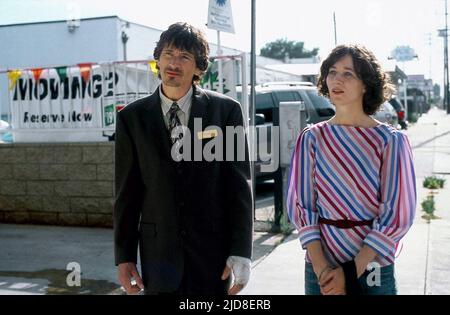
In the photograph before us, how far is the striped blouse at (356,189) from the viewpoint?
246cm

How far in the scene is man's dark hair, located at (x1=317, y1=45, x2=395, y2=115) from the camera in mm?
2625

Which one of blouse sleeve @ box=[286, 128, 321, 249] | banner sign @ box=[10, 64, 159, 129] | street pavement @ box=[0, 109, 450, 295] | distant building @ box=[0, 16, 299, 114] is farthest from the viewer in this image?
distant building @ box=[0, 16, 299, 114]

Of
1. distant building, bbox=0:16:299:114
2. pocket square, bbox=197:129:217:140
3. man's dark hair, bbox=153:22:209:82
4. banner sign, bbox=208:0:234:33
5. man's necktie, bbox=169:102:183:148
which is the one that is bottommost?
pocket square, bbox=197:129:217:140

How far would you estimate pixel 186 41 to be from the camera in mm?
2746

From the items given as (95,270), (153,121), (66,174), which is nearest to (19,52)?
(66,174)

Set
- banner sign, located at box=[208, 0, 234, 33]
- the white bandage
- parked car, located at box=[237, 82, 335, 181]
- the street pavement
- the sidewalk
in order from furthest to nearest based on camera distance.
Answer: parked car, located at box=[237, 82, 335, 181], banner sign, located at box=[208, 0, 234, 33], the street pavement, the sidewalk, the white bandage

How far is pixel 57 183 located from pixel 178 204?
548cm

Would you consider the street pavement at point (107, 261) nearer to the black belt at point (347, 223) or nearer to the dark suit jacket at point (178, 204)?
the dark suit jacket at point (178, 204)

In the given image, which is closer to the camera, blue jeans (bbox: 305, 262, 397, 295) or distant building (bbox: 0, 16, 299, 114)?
blue jeans (bbox: 305, 262, 397, 295)

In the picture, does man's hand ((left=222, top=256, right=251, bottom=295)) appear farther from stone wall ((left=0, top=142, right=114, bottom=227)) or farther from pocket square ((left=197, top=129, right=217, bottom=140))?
stone wall ((left=0, top=142, right=114, bottom=227))

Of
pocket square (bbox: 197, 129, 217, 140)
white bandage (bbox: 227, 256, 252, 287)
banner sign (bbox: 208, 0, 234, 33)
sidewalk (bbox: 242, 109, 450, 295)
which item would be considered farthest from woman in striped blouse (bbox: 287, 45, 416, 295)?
banner sign (bbox: 208, 0, 234, 33)

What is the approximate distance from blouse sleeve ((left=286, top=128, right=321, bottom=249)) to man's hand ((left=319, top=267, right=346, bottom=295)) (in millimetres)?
153

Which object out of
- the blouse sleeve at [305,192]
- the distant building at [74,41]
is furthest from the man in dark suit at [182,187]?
the distant building at [74,41]

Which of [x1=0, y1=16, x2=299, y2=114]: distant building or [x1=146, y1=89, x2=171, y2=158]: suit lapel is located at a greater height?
[x1=0, y1=16, x2=299, y2=114]: distant building
